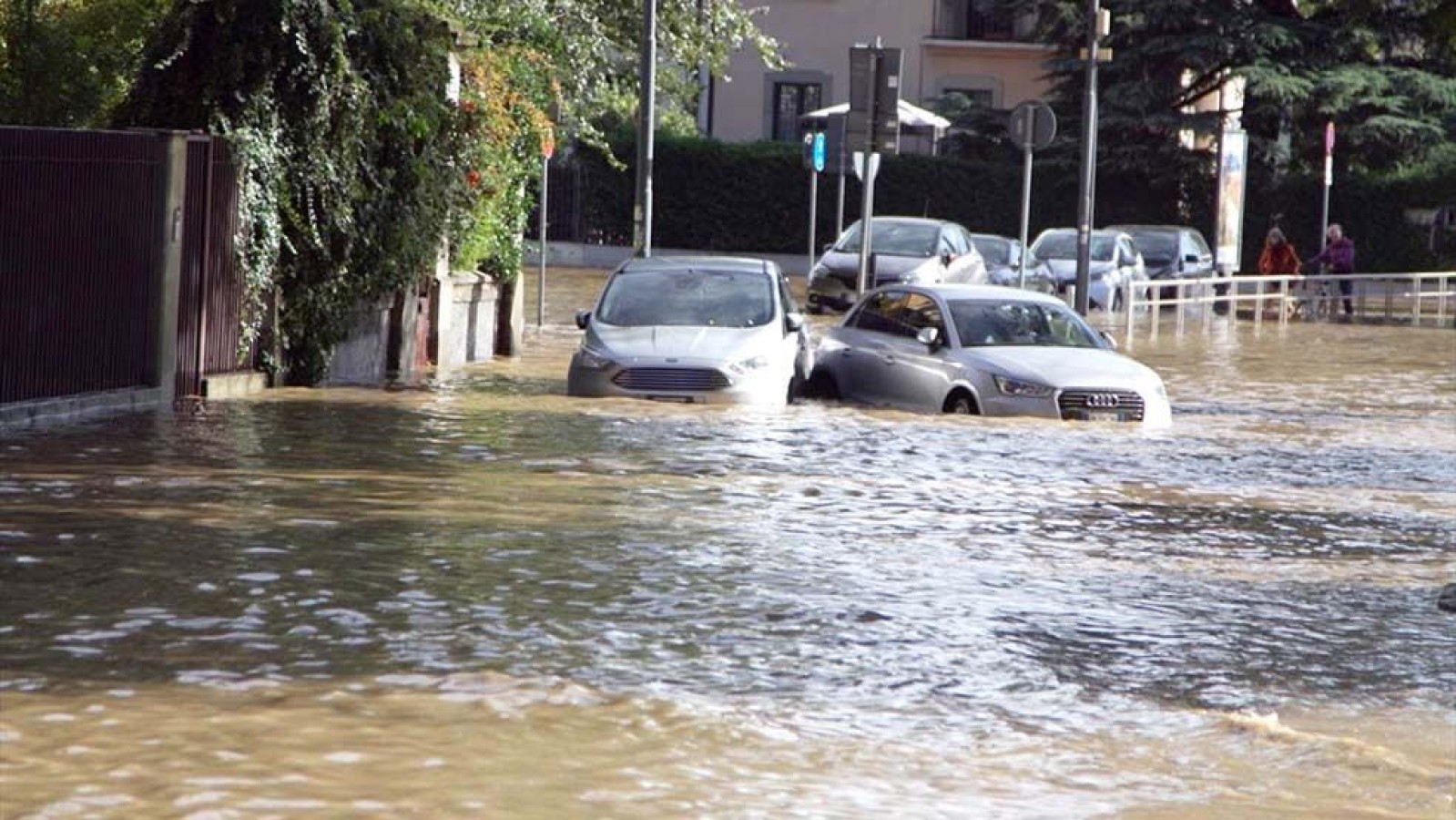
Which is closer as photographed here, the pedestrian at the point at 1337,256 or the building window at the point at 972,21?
the pedestrian at the point at 1337,256

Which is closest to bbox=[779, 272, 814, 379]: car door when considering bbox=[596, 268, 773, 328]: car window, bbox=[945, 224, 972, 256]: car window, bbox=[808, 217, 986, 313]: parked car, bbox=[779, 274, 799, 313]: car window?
bbox=[779, 274, 799, 313]: car window

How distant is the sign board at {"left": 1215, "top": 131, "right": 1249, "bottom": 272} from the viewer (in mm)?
45688

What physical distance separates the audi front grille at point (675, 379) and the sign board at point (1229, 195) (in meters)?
25.9

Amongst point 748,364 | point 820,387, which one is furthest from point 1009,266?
point 748,364

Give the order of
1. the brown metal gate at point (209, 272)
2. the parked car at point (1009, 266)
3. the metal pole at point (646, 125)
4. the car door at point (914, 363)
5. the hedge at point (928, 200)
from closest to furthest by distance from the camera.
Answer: the brown metal gate at point (209, 272)
the car door at point (914, 363)
the metal pole at point (646, 125)
the parked car at point (1009, 266)
the hedge at point (928, 200)

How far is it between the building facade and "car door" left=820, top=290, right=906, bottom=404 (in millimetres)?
39943

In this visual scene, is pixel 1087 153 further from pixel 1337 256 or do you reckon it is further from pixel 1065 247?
pixel 1337 256

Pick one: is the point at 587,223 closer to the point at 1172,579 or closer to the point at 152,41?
the point at 152,41

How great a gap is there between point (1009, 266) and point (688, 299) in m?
22.6

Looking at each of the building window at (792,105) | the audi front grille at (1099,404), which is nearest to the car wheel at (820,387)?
the audi front grille at (1099,404)

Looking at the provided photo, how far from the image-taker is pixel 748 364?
2156 cm

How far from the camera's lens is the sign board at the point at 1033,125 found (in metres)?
33.4

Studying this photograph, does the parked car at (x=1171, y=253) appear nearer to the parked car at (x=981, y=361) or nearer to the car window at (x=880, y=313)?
the car window at (x=880, y=313)

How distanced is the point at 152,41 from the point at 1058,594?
12.0 metres
